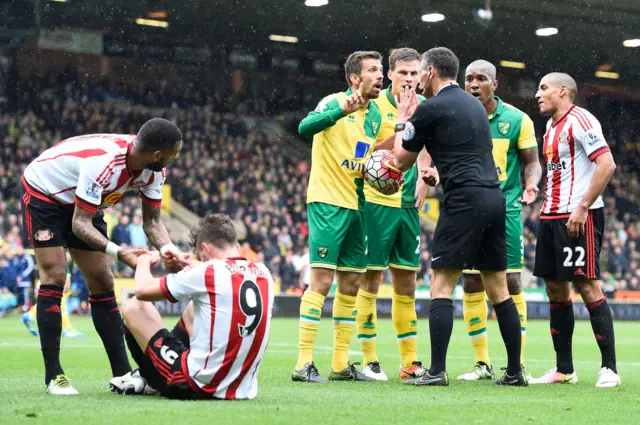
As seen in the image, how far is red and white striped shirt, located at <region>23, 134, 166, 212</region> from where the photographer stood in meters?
6.03

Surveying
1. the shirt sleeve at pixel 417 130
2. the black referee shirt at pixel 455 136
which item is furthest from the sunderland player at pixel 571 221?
the shirt sleeve at pixel 417 130

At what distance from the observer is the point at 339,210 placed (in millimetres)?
7461

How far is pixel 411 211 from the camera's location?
796 cm

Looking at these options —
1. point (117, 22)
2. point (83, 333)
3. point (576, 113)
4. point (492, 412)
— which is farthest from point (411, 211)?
point (117, 22)

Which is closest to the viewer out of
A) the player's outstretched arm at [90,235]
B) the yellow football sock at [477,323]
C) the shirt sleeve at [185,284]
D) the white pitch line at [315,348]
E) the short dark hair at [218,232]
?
the shirt sleeve at [185,284]

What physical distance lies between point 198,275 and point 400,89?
3.18 metres

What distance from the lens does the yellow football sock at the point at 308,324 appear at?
725cm

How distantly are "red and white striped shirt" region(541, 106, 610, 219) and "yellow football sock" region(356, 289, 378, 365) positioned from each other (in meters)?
1.59

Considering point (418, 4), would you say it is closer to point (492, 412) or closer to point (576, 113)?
point (576, 113)

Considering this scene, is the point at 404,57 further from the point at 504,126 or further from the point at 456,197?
the point at 456,197

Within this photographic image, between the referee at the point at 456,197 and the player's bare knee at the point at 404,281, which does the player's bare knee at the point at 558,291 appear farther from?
the player's bare knee at the point at 404,281

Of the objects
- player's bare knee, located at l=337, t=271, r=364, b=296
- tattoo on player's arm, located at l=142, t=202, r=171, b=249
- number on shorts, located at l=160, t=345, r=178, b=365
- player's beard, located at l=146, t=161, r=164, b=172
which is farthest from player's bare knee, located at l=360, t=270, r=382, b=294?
number on shorts, located at l=160, t=345, r=178, b=365

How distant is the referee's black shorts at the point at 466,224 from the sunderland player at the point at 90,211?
1.89 meters

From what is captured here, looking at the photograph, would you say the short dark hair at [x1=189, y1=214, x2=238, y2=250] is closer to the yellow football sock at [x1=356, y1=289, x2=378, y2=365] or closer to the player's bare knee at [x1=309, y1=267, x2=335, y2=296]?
the player's bare knee at [x1=309, y1=267, x2=335, y2=296]
